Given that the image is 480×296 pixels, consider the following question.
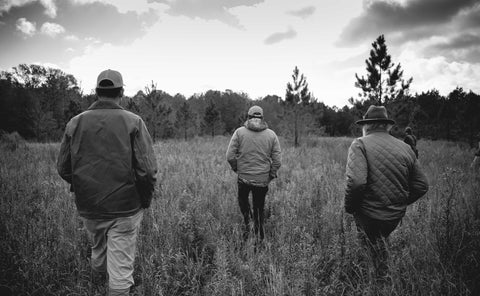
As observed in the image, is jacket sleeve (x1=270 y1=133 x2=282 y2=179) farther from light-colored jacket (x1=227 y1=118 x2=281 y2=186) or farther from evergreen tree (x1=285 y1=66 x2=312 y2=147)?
evergreen tree (x1=285 y1=66 x2=312 y2=147)

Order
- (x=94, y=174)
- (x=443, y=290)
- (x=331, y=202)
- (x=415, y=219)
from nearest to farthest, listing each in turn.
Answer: (x=94, y=174) < (x=443, y=290) < (x=415, y=219) < (x=331, y=202)

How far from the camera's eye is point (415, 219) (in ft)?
13.6

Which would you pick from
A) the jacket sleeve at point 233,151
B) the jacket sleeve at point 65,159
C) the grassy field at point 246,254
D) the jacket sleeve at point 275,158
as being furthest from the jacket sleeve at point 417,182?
the jacket sleeve at point 65,159

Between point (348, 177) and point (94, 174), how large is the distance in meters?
2.53

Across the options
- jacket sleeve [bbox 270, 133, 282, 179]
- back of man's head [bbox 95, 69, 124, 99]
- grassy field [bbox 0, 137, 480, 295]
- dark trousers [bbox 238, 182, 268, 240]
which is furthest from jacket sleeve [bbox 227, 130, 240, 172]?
back of man's head [bbox 95, 69, 124, 99]

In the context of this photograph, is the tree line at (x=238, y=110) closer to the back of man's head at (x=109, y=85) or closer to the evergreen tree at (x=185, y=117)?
the evergreen tree at (x=185, y=117)

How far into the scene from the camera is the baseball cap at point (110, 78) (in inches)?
82.8

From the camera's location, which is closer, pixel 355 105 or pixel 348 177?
pixel 348 177

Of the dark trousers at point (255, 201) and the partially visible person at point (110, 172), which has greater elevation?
the partially visible person at point (110, 172)

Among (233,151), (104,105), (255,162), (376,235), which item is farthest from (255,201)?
(104,105)

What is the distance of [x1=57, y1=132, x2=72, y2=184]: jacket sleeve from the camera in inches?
83.4

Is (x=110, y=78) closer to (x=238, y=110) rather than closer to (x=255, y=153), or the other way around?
(x=255, y=153)

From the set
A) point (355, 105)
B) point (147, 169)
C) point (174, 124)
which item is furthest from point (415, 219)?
point (174, 124)

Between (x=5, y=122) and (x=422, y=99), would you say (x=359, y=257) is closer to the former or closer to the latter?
(x=5, y=122)
